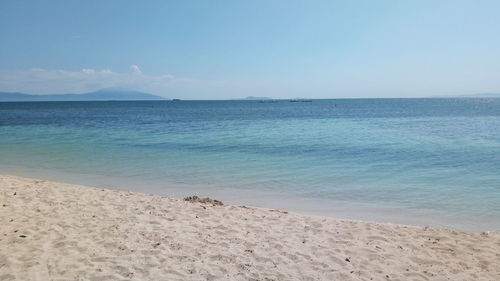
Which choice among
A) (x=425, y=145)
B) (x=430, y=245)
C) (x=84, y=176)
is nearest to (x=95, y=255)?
(x=430, y=245)

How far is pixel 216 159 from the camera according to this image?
65.0ft

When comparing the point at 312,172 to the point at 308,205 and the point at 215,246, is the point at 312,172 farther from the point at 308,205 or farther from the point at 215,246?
the point at 215,246

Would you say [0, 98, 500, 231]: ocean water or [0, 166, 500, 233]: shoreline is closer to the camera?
A: [0, 166, 500, 233]: shoreline

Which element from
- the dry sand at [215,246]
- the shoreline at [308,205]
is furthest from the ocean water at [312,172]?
the dry sand at [215,246]

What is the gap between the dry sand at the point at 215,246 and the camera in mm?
5902

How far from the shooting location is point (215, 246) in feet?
Result: 22.8

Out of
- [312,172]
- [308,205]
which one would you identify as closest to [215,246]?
[308,205]

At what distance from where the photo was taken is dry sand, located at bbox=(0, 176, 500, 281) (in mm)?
5902

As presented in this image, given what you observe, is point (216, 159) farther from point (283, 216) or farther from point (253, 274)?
point (253, 274)

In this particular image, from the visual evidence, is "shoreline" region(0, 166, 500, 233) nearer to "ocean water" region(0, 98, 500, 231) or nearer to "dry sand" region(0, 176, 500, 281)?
"ocean water" region(0, 98, 500, 231)

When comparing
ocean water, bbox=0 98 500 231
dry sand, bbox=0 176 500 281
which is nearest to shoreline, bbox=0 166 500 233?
ocean water, bbox=0 98 500 231

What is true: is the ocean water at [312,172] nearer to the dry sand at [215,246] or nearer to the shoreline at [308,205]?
the shoreline at [308,205]

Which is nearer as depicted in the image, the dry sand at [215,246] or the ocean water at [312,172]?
the dry sand at [215,246]

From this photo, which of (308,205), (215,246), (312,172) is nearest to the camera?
(215,246)
